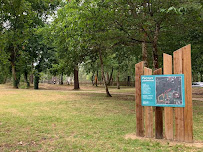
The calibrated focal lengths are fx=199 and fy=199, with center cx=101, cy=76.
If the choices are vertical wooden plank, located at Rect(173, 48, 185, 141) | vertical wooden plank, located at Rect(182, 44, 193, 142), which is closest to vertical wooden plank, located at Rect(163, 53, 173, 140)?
vertical wooden plank, located at Rect(173, 48, 185, 141)

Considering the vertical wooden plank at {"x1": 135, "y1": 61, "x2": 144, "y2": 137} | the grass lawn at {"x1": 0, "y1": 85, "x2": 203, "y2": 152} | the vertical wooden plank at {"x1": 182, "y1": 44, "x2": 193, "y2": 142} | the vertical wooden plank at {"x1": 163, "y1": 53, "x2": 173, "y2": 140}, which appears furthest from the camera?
the vertical wooden plank at {"x1": 135, "y1": 61, "x2": 144, "y2": 137}

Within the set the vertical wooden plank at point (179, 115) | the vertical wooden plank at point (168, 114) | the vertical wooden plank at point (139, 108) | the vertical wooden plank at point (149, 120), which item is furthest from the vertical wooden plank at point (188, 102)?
the vertical wooden plank at point (139, 108)

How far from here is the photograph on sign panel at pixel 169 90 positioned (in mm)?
5414

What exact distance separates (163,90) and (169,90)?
0.16 metres

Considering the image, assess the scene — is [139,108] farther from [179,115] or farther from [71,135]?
[71,135]

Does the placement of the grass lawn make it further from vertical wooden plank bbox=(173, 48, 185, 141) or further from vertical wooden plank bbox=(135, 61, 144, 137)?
vertical wooden plank bbox=(135, 61, 144, 137)

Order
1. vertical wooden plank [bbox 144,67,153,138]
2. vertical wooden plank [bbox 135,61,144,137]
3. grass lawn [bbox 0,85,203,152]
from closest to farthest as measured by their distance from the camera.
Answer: grass lawn [bbox 0,85,203,152], vertical wooden plank [bbox 144,67,153,138], vertical wooden plank [bbox 135,61,144,137]

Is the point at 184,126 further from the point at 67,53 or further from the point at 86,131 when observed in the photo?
the point at 67,53

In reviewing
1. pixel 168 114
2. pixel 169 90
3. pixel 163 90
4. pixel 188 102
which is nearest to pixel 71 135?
pixel 168 114

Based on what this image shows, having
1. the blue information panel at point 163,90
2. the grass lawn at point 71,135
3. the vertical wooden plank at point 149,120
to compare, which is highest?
the blue information panel at point 163,90

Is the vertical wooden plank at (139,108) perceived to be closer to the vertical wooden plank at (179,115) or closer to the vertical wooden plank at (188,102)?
the vertical wooden plank at (179,115)

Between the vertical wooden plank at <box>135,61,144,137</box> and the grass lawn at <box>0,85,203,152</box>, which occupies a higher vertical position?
the vertical wooden plank at <box>135,61,144,137</box>

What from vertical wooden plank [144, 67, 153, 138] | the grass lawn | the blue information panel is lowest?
the grass lawn

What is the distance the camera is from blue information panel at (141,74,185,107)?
5.40m
